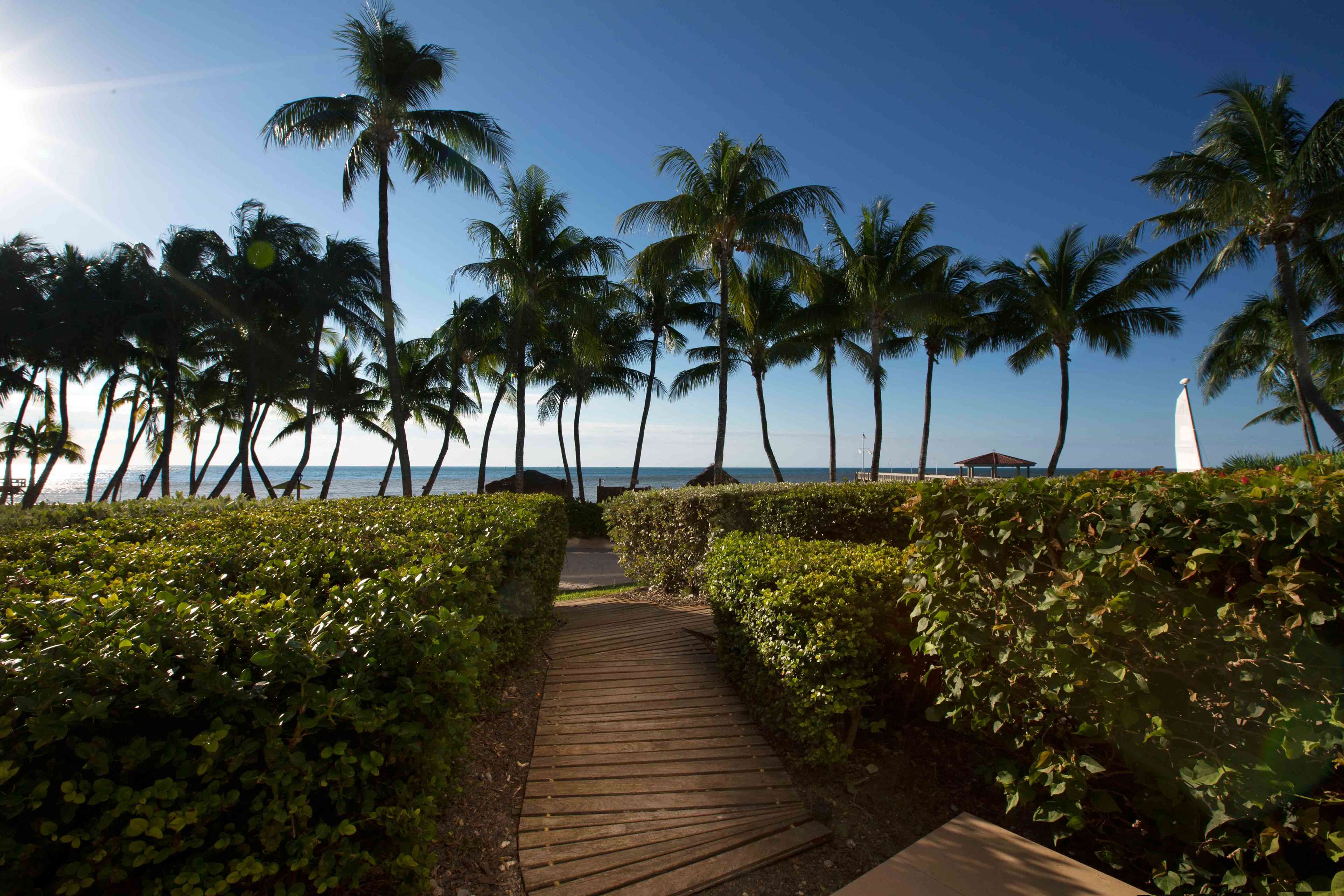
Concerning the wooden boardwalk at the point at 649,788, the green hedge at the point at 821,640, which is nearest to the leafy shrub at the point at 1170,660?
the green hedge at the point at 821,640

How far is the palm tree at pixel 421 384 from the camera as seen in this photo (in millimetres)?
29688

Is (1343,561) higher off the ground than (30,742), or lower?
higher

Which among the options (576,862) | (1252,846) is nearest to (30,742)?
(576,862)

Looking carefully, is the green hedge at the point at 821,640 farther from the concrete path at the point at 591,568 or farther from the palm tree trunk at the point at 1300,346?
the palm tree trunk at the point at 1300,346

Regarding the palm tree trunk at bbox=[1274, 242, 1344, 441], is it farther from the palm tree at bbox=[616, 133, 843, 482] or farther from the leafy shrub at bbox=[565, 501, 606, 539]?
the leafy shrub at bbox=[565, 501, 606, 539]

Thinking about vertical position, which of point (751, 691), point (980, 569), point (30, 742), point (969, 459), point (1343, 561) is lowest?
point (751, 691)

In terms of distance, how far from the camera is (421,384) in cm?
3011

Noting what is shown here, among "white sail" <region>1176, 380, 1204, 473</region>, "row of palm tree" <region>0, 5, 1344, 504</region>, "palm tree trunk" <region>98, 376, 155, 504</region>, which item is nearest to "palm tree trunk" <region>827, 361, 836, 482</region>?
"row of palm tree" <region>0, 5, 1344, 504</region>

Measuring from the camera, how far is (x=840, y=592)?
3.79 metres

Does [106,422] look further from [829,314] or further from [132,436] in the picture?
[829,314]

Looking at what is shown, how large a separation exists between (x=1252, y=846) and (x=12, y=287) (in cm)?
3292

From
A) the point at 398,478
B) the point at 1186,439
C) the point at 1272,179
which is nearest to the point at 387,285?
the point at 1186,439

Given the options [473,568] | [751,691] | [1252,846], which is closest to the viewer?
[1252,846]

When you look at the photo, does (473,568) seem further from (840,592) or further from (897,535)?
(897,535)
